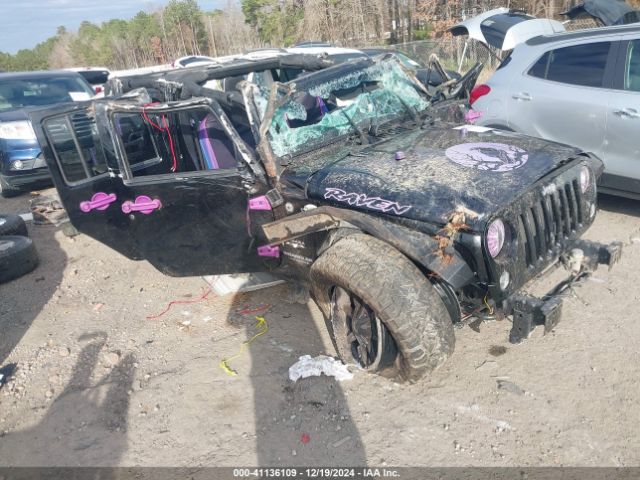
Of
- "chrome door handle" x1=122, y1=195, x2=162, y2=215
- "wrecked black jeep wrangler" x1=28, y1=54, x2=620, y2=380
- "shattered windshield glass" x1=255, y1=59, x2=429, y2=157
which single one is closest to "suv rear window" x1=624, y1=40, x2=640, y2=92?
"wrecked black jeep wrangler" x1=28, y1=54, x2=620, y2=380

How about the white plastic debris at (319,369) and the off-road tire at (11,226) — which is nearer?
the white plastic debris at (319,369)

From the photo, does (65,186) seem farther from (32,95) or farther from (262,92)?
(32,95)

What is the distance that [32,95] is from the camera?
854 centimetres

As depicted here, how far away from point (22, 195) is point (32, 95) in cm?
171

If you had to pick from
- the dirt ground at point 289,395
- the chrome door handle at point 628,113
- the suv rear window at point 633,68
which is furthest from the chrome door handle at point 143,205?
the suv rear window at point 633,68

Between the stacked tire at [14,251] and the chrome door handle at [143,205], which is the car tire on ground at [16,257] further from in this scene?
the chrome door handle at [143,205]

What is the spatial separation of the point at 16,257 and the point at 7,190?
3512 millimetres

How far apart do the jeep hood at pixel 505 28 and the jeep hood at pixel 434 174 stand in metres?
3.35

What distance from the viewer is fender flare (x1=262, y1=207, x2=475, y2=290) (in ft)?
8.80

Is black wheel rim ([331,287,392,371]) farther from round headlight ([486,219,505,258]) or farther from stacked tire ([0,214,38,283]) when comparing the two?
stacked tire ([0,214,38,283])

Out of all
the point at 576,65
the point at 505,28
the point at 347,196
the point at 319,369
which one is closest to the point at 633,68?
the point at 576,65

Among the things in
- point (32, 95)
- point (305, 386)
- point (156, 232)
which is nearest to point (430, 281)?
point (305, 386)

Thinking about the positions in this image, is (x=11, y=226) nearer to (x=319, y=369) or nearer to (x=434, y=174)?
(x=319, y=369)

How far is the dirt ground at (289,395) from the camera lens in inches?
109
